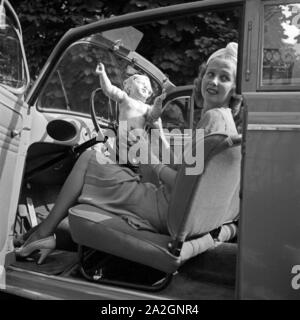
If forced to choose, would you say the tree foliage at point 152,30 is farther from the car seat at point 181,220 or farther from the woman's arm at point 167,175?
the car seat at point 181,220

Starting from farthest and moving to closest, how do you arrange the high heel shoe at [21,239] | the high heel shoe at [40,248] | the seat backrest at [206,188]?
the high heel shoe at [21,239], the high heel shoe at [40,248], the seat backrest at [206,188]

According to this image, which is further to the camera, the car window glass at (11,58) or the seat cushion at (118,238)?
the car window glass at (11,58)

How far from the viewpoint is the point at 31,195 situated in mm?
3383

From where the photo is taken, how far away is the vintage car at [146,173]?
6.25ft

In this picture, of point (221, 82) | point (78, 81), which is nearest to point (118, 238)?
point (221, 82)

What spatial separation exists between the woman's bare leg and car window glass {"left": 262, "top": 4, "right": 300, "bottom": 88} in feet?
3.73

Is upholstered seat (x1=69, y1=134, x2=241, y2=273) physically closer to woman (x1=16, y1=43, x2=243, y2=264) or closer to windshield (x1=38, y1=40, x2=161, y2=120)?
woman (x1=16, y1=43, x2=243, y2=264)

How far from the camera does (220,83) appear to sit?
2.44m

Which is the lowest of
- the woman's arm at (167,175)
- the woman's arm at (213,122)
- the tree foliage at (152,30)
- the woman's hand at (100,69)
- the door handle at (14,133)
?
the woman's arm at (167,175)

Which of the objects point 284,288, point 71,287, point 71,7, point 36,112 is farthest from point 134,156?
point 71,7

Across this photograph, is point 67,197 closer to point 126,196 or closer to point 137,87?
point 126,196

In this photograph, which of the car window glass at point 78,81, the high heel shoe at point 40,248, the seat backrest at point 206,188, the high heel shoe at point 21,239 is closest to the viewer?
the seat backrest at point 206,188

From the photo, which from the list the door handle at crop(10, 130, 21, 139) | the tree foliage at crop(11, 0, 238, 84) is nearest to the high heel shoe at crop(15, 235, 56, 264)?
the door handle at crop(10, 130, 21, 139)

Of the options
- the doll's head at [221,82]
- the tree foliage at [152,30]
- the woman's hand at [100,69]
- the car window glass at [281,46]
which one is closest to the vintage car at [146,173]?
the car window glass at [281,46]
